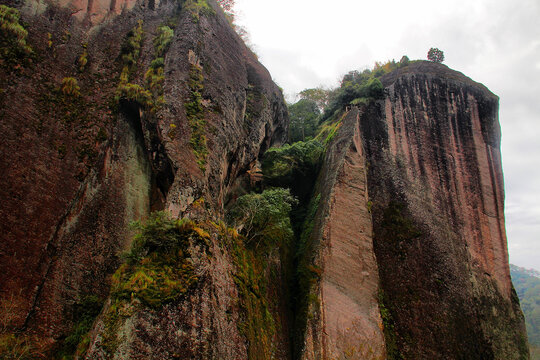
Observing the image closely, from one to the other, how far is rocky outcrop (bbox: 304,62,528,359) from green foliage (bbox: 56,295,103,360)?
18.8ft

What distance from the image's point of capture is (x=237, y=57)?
52.2 ft

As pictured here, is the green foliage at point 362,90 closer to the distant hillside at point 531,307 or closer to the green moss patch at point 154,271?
the green moss patch at point 154,271

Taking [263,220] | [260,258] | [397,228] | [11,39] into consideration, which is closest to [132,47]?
[11,39]

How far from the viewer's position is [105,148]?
1099cm

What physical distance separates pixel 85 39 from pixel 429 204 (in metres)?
14.3

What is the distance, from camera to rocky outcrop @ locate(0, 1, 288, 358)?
8531 millimetres

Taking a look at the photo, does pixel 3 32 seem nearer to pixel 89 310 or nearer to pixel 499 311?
pixel 89 310

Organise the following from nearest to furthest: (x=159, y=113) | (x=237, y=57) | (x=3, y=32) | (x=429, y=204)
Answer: (x=3, y=32), (x=159, y=113), (x=429, y=204), (x=237, y=57)

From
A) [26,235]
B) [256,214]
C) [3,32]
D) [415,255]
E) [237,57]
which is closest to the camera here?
[26,235]

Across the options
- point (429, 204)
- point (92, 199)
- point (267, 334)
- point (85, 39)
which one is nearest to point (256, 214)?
point (267, 334)

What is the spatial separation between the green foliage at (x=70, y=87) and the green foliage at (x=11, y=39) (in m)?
1.20

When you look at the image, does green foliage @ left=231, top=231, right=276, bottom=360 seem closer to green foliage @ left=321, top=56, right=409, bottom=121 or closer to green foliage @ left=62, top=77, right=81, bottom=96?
green foliage @ left=62, top=77, right=81, bottom=96

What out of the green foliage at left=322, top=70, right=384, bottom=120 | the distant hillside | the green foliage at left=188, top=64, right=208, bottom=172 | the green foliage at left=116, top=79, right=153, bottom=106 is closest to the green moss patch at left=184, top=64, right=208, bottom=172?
the green foliage at left=188, top=64, right=208, bottom=172

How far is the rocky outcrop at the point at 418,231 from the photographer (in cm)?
1122
